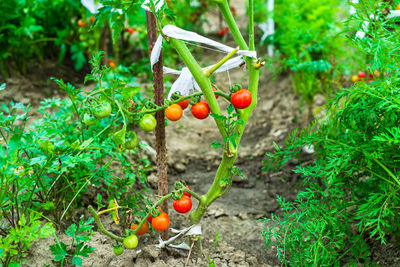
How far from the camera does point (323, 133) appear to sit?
183 centimetres

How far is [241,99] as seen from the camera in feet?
4.58

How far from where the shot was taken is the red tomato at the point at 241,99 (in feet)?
4.58

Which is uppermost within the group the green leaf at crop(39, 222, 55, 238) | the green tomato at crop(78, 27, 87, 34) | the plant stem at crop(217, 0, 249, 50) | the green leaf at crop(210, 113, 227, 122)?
the plant stem at crop(217, 0, 249, 50)

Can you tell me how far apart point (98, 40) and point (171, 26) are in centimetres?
228

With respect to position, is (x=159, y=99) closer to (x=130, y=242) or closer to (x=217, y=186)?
(x=217, y=186)

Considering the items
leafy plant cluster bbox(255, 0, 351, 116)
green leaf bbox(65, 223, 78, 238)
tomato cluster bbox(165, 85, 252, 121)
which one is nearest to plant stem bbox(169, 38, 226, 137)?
tomato cluster bbox(165, 85, 252, 121)

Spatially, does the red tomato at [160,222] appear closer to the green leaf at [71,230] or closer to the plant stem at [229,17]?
the green leaf at [71,230]

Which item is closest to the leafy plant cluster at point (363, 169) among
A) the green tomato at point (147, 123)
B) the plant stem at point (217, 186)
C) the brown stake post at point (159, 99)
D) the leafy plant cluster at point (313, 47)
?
the plant stem at point (217, 186)

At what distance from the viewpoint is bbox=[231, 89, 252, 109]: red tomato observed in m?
1.40

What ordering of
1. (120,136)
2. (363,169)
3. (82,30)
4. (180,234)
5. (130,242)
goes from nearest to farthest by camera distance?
(120,136) < (130,242) < (363,169) < (180,234) < (82,30)

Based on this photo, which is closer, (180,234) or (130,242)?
(130,242)

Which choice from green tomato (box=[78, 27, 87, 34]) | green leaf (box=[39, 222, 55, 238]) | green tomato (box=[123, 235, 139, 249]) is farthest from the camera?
green tomato (box=[78, 27, 87, 34])

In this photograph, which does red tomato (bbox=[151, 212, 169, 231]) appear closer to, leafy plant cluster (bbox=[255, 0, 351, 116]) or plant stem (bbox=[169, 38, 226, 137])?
plant stem (bbox=[169, 38, 226, 137])

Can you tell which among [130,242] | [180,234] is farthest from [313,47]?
[130,242]
